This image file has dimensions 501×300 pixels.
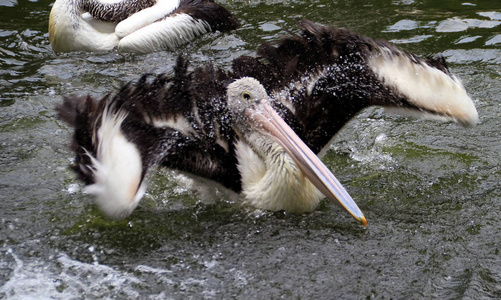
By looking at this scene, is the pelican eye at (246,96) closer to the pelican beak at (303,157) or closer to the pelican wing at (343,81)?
the pelican beak at (303,157)

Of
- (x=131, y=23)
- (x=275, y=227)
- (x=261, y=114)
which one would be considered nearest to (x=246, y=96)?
(x=261, y=114)

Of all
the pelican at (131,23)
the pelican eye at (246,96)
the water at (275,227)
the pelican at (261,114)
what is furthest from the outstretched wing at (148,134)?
the pelican at (131,23)

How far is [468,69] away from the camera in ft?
17.0

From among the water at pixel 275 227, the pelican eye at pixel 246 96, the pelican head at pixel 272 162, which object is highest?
the pelican eye at pixel 246 96

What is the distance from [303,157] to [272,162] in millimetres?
177

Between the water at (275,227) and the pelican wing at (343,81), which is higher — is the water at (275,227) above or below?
below

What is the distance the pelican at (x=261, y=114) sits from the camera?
3025mm

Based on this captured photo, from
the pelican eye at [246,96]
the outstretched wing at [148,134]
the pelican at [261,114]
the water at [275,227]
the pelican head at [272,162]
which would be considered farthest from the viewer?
the pelican eye at [246,96]

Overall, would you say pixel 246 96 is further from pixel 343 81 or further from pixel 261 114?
pixel 343 81

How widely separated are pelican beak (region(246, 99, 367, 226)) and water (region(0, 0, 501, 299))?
0.19 m

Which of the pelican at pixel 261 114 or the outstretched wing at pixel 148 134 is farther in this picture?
the pelican at pixel 261 114

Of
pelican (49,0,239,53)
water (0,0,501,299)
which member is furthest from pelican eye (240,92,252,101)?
pelican (49,0,239,53)

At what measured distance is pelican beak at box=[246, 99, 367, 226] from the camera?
3057 mm

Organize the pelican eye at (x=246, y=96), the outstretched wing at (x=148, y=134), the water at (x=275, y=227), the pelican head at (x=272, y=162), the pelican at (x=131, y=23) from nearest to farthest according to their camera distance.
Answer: the water at (x=275, y=227), the outstretched wing at (x=148, y=134), the pelican head at (x=272, y=162), the pelican eye at (x=246, y=96), the pelican at (x=131, y=23)
